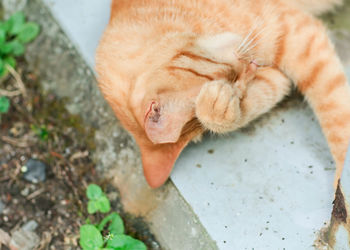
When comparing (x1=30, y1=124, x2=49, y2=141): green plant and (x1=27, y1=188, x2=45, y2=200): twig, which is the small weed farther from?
(x1=27, y1=188, x2=45, y2=200): twig

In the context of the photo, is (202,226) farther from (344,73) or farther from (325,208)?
(344,73)

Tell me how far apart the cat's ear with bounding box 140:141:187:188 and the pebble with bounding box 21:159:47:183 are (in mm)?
840

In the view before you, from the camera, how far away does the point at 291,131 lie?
7.35 ft

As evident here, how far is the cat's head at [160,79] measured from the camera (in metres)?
1.68

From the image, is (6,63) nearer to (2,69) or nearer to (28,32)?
(2,69)

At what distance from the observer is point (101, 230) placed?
2.26 meters

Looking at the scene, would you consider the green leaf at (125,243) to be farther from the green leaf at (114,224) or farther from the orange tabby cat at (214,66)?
the orange tabby cat at (214,66)

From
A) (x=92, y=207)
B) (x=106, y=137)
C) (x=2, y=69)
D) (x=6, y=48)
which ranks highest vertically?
(x=6, y=48)

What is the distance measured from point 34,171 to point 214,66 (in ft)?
4.31

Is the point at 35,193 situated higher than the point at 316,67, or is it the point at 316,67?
the point at 316,67

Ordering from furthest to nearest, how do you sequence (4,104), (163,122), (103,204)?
(4,104), (103,204), (163,122)

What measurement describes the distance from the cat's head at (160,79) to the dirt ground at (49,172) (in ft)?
1.65

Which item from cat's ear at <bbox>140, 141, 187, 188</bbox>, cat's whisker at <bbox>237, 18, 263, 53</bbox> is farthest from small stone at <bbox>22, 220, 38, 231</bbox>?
cat's whisker at <bbox>237, 18, 263, 53</bbox>

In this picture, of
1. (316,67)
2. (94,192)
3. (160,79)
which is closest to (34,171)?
(94,192)
